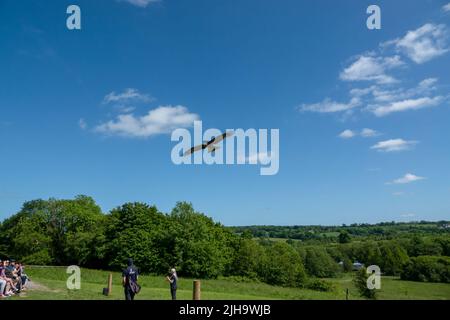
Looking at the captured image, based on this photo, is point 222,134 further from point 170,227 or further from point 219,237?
point 219,237

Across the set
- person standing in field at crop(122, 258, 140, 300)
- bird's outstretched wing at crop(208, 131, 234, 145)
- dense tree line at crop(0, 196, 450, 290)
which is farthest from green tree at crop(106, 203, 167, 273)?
person standing in field at crop(122, 258, 140, 300)

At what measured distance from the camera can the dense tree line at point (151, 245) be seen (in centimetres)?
7638

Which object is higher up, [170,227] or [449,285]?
[170,227]

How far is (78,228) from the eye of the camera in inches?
3346

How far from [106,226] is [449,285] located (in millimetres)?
78195

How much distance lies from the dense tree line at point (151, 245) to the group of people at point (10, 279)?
→ 5399 cm

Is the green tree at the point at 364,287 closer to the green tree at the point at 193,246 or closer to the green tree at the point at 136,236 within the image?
the green tree at the point at 193,246

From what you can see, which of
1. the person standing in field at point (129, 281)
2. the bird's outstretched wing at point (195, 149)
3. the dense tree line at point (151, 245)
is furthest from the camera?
the dense tree line at point (151, 245)

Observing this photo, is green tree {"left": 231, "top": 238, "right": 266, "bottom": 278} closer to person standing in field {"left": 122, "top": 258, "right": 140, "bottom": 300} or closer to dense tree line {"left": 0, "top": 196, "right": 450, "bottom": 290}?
dense tree line {"left": 0, "top": 196, "right": 450, "bottom": 290}

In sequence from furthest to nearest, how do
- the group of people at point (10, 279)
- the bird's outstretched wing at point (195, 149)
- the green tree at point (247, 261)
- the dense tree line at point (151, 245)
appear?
the green tree at point (247, 261)
the dense tree line at point (151, 245)
the bird's outstretched wing at point (195, 149)
the group of people at point (10, 279)

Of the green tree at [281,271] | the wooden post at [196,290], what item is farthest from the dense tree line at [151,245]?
the wooden post at [196,290]

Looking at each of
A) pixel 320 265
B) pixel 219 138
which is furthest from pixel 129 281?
pixel 320 265

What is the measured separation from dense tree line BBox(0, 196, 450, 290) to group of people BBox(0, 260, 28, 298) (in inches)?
2126
